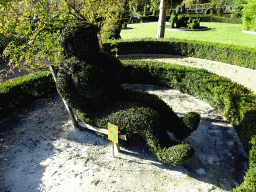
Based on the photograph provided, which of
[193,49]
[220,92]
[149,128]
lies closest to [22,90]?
[149,128]

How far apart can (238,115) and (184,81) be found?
264 centimetres

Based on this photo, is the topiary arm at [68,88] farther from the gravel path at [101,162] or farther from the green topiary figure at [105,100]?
the gravel path at [101,162]

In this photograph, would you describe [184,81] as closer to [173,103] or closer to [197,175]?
[173,103]

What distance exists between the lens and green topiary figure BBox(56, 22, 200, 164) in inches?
157

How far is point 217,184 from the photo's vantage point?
3.76m

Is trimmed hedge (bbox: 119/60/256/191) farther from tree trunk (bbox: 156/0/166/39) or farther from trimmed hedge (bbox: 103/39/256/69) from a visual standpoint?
tree trunk (bbox: 156/0/166/39)

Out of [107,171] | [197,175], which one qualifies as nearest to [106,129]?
[107,171]

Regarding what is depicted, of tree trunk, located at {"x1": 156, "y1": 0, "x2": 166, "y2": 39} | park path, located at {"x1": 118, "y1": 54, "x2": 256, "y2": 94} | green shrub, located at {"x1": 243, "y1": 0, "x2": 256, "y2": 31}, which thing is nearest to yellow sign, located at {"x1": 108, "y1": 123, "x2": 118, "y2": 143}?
park path, located at {"x1": 118, "y1": 54, "x2": 256, "y2": 94}

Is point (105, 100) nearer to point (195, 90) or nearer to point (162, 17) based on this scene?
point (195, 90)

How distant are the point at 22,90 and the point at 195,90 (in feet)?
20.9

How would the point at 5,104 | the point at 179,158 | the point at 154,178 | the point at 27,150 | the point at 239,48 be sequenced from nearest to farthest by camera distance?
the point at 179,158 < the point at 154,178 < the point at 27,150 < the point at 5,104 < the point at 239,48

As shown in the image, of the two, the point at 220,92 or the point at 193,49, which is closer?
the point at 220,92

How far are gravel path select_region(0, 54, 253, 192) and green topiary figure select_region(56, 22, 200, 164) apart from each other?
591mm

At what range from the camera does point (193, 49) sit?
12438mm
